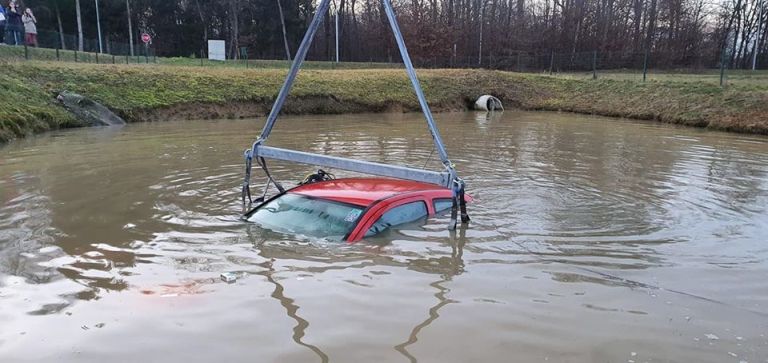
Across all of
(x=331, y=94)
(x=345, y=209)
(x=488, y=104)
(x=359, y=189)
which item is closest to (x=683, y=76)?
(x=488, y=104)

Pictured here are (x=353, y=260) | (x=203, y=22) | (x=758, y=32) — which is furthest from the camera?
(x=203, y=22)

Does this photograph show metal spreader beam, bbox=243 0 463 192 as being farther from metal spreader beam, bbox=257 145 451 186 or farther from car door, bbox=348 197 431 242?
car door, bbox=348 197 431 242

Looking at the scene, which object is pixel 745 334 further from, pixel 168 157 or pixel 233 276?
pixel 168 157

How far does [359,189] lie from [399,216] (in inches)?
22.8

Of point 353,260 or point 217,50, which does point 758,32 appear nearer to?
point 217,50

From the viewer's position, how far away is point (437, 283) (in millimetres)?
5965

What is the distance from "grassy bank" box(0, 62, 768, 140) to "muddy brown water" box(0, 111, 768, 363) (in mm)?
10618

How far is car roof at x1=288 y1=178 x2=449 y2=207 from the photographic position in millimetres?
6930

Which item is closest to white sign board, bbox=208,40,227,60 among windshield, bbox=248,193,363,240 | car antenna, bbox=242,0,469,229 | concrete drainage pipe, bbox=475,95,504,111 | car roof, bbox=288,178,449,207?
concrete drainage pipe, bbox=475,95,504,111

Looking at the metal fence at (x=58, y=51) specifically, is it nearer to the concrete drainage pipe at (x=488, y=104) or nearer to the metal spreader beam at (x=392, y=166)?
the concrete drainage pipe at (x=488, y=104)

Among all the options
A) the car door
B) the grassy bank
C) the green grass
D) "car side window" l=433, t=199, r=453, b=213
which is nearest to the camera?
the car door

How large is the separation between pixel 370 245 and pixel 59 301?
306cm

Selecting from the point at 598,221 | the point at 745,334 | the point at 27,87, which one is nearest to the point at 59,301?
the point at 745,334

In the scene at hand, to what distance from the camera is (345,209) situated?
22.5 ft
